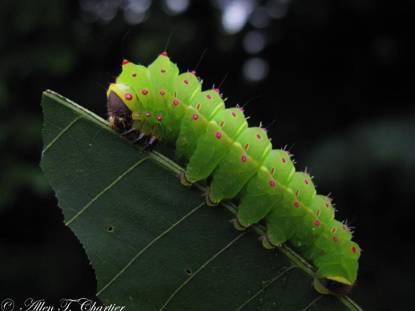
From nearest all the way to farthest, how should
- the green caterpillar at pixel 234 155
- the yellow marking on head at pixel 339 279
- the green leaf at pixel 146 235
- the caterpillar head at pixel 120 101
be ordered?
1. the green leaf at pixel 146 235
2. the yellow marking on head at pixel 339 279
3. the caterpillar head at pixel 120 101
4. the green caterpillar at pixel 234 155

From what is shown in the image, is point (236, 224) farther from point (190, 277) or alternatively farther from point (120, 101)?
point (120, 101)

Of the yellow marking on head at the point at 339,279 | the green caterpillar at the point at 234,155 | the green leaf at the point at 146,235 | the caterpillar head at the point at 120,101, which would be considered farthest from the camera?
the green caterpillar at the point at 234,155

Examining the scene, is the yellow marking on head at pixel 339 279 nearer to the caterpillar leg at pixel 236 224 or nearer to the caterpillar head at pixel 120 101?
the caterpillar leg at pixel 236 224

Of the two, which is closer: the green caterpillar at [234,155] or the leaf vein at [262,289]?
the leaf vein at [262,289]

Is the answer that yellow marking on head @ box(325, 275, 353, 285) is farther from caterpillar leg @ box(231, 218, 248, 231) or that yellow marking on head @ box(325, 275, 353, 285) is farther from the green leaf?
caterpillar leg @ box(231, 218, 248, 231)

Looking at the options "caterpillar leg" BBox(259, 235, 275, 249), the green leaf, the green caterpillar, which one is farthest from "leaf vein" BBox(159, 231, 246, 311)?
the green caterpillar

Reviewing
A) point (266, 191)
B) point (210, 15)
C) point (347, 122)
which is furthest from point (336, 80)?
point (266, 191)

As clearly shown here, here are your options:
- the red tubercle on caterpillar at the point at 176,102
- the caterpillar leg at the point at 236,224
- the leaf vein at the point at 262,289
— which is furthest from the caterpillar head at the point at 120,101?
the leaf vein at the point at 262,289
